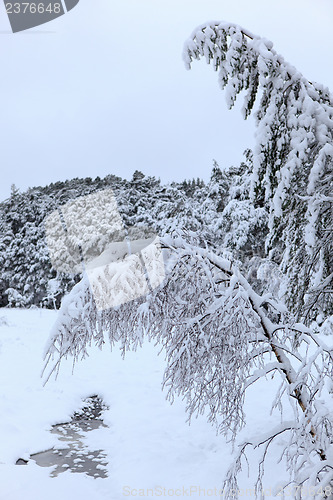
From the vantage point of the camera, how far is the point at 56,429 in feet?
30.0

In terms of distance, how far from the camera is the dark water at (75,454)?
722cm

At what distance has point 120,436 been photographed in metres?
8.72

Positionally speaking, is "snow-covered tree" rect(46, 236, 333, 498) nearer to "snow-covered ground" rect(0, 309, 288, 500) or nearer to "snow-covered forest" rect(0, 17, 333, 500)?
"snow-covered forest" rect(0, 17, 333, 500)

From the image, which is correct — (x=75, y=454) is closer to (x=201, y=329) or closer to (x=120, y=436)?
(x=120, y=436)

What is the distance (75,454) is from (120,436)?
1.15m

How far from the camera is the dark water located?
722 cm

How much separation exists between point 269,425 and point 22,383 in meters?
6.57

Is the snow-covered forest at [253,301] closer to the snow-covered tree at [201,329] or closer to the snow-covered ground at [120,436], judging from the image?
the snow-covered tree at [201,329]

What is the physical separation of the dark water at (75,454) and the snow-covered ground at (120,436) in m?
0.15

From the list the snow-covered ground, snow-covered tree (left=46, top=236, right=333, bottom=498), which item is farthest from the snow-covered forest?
the snow-covered ground

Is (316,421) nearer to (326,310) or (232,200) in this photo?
(326,310)

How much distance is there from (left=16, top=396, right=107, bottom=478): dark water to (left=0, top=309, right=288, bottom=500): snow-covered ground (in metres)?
0.15

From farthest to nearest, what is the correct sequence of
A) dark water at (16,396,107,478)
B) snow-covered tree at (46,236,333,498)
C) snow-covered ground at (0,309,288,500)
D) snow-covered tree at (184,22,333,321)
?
dark water at (16,396,107,478) → snow-covered ground at (0,309,288,500) → snow-covered tree at (184,22,333,321) → snow-covered tree at (46,236,333,498)

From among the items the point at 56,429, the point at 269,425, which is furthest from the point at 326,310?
the point at 56,429
